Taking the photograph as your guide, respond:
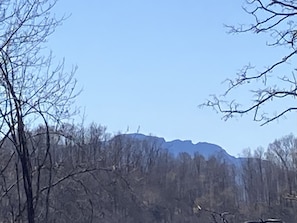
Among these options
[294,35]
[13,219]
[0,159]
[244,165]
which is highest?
[244,165]

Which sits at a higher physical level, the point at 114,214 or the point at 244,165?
the point at 244,165

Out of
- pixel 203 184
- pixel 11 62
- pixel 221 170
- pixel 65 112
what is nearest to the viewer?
pixel 11 62

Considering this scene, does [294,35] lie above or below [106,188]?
above

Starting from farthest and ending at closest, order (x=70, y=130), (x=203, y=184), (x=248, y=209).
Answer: (x=203, y=184)
(x=248, y=209)
(x=70, y=130)

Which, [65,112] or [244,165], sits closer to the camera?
[65,112]

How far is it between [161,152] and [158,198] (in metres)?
15.6

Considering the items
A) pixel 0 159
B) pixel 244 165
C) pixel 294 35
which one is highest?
pixel 244 165

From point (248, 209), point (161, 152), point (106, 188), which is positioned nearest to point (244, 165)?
point (161, 152)

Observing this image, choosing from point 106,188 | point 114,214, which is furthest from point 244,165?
point 106,188

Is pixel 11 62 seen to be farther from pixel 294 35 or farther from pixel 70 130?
pixel 294 35

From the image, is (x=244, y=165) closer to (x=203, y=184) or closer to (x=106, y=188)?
(x=203, y=184)

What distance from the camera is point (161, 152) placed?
6016cm

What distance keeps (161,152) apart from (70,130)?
5317cm

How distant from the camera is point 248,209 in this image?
38.4 meters
